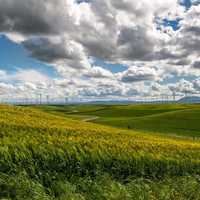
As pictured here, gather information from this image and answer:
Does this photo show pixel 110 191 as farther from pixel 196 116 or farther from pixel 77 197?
pixel 196 116

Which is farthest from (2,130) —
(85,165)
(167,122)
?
(167,122)

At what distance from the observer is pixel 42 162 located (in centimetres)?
1812

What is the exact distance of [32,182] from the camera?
14703 mm

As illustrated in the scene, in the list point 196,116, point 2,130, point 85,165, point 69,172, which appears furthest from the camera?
point 196,116

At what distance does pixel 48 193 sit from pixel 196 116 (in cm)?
9611

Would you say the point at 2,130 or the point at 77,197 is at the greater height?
the point at 2,130

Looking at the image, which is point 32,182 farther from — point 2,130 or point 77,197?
point 2,130

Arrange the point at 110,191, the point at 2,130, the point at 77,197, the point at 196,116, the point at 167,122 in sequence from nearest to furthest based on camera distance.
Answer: the point at 77,197, the point at 110,191, the point at 2,130, the point at 167,122, the point at 196,116

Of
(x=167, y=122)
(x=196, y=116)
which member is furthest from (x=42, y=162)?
(x=196, y=116)

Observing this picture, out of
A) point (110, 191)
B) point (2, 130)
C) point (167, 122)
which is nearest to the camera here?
point (110, 191)

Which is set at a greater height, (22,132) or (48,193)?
(22,132)

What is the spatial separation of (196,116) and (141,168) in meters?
89.2

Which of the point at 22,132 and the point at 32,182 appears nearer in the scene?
the point at 32,182

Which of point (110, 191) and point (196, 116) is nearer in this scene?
point (110, 191)
